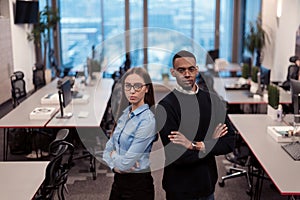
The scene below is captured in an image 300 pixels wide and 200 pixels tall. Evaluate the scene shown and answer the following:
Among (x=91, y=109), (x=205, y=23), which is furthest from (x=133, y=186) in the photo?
(x=205, y=23)

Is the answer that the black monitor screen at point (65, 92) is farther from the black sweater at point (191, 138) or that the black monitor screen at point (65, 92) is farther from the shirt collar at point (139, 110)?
the black sweater at point (191, 138)

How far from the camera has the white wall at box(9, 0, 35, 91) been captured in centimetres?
904

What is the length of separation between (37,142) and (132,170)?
130 inches

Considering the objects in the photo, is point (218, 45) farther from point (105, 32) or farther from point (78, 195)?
point (78, 195)

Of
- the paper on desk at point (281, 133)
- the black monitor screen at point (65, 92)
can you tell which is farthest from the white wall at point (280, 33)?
the black monitor screen at point (65, 92)

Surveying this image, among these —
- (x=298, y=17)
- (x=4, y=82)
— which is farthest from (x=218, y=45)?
(x=4, y=82)

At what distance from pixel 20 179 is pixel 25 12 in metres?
6.63

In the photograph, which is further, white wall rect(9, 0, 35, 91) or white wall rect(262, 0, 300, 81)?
white wall rect(9, 0, 35, 91)

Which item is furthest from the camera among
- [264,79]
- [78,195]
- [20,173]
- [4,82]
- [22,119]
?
[4,82]

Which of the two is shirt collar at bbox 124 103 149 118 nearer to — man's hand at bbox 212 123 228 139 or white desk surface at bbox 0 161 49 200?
man's hand at bbox 212 123 228 139

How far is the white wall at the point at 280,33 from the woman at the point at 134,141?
5836 millimetres

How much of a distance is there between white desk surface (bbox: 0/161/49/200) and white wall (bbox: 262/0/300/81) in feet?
19.3

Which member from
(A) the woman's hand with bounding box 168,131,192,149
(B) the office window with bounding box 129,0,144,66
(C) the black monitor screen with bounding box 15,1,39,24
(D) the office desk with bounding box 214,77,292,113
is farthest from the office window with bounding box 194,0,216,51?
(A) the woman's hand with bounding box 168,131,192,149

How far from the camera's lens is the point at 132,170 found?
2.69 m
